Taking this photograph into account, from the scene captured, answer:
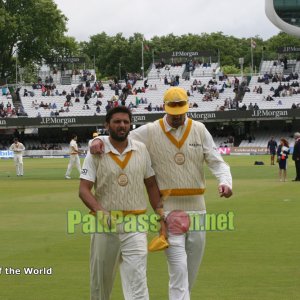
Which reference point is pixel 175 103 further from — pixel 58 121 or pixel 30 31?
pixel 30 31

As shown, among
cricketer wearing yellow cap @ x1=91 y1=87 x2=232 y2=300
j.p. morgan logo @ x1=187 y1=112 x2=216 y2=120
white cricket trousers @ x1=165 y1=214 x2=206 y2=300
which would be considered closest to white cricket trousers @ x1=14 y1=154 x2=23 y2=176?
cricketer wearing yellow cap @ x1=91 y1=87 x2=232 y2=300

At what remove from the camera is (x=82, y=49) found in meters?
156

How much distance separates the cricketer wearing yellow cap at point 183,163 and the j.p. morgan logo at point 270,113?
68490mm

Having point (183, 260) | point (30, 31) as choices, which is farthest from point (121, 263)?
point (30, 31)

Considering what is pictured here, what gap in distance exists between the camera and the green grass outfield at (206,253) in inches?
399

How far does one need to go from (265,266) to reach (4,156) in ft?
195

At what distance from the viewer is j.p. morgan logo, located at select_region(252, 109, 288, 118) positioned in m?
76.6

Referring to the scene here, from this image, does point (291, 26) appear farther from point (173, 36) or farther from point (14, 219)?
point (173, 36)

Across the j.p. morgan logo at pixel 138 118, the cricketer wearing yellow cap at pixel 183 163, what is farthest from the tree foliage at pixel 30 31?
the cricketer wearing yellow cap at pixel 183 163

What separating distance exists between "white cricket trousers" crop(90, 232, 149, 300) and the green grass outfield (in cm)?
154

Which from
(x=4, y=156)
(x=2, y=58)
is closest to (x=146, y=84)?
(x=4, y=156)

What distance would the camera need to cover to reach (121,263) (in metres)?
8.12

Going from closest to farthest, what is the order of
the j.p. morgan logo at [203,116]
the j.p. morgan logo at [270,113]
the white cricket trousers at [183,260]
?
the white cricket trousers at [183,260], the j.p. morgan logo at [270,113], the j.p. morgan logo at [203,116]

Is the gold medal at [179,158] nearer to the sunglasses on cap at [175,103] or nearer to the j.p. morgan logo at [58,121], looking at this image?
the sunglasses on cap at [175,103]
